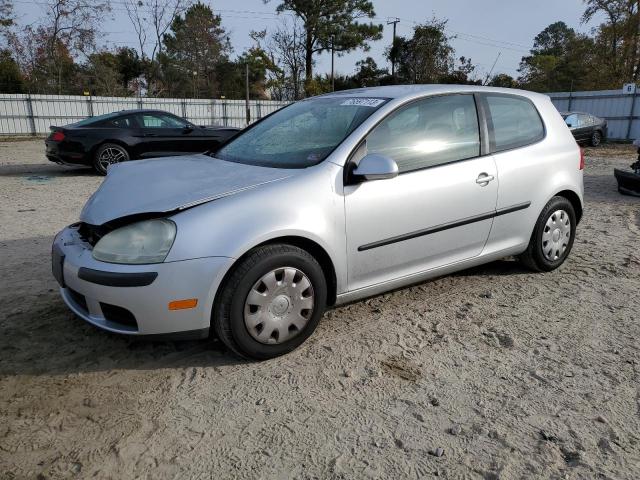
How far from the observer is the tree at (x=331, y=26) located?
119 feet

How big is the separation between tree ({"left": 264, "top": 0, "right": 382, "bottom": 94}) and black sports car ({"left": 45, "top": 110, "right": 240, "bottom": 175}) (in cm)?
2662

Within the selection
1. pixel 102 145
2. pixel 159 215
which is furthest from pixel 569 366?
pixel 102 145

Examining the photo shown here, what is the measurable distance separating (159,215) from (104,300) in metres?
0.53

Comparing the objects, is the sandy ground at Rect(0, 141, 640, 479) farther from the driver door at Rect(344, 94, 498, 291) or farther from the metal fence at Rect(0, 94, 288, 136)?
the metal fence at Rect(0, 94, 288, 136)

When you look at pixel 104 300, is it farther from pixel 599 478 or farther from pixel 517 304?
pixel 517 304

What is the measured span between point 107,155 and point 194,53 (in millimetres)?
35270

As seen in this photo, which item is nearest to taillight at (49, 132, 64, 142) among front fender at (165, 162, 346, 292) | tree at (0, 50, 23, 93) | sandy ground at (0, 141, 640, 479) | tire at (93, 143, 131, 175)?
tire at (93, 143, 131, 175)

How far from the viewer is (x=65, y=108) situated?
78.5 feet

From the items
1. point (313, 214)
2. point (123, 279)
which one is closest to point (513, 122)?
point (313, 214)

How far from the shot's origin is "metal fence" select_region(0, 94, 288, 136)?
22828 mm

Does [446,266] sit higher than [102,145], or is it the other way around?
[102,145]

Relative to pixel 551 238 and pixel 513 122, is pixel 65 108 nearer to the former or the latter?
pixel 513 122

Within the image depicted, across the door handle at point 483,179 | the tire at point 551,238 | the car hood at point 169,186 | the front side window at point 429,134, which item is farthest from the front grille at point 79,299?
the tire at point 551,238

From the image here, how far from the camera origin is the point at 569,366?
2803 millimetres
